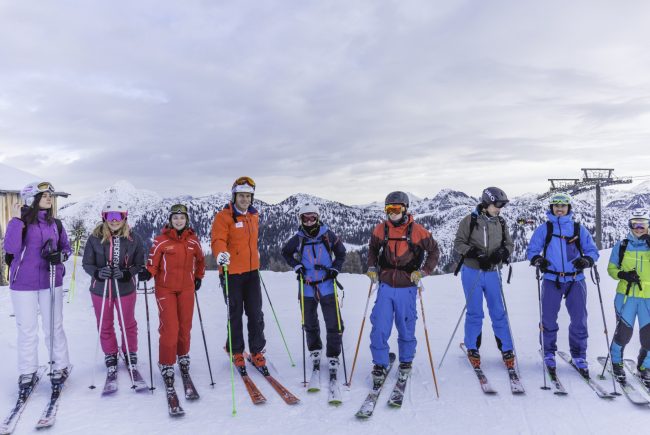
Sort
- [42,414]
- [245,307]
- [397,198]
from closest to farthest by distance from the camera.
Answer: [42,414], [397,198], [245,307]

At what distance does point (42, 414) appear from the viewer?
4129 mm

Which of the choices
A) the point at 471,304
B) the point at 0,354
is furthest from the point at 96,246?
the point at 471,304

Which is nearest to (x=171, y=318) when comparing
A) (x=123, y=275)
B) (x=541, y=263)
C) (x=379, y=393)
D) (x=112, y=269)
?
(x=123, y=275)

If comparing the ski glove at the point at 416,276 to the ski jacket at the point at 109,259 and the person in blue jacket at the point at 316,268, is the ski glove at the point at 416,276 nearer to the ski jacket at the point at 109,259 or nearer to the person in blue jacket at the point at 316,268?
the person in blue jacket at the point at 316,268

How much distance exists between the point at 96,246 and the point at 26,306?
96 centimetres

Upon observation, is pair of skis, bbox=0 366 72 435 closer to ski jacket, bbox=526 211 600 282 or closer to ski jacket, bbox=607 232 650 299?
ski jacket, bbox=526 211 600 282

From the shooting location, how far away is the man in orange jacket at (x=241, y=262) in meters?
5.18

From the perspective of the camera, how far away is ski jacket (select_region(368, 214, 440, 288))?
16.0ft

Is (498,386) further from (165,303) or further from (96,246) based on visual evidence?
(96,246)

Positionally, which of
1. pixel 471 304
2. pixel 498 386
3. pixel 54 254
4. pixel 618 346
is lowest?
pixel 498 386

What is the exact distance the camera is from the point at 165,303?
15.6 feet

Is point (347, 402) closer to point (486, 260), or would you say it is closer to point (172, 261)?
point (486, 260)

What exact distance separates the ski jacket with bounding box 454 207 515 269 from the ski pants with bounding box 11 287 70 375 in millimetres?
4955

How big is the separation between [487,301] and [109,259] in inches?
186
